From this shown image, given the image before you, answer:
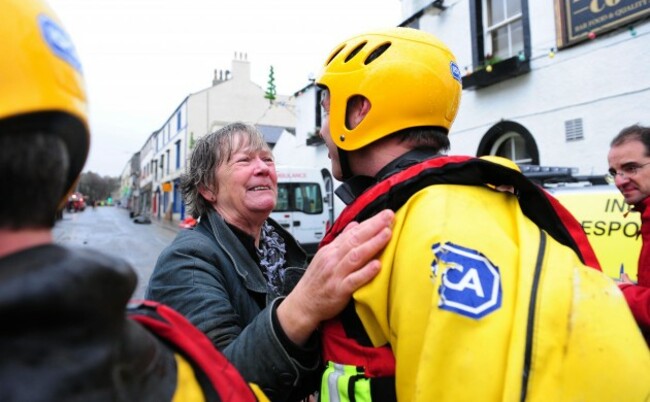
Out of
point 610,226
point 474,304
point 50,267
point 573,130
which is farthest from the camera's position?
point 573,130

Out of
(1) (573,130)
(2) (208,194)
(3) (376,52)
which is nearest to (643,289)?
(3) (376,52)

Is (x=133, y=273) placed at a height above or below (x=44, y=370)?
above

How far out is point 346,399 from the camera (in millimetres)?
1049

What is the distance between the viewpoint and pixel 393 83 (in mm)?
1369

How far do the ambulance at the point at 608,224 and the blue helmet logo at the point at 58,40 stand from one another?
3.88m

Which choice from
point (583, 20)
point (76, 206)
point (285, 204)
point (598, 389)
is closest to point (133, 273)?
point (598, 389)

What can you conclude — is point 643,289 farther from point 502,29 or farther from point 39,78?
point 502,29

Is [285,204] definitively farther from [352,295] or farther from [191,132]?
[191,132]

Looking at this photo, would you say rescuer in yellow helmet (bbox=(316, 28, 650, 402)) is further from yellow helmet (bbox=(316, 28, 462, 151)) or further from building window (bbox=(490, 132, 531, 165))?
building window (bbox=(490, 132, 531, 165))

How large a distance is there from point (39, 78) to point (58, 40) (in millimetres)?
93

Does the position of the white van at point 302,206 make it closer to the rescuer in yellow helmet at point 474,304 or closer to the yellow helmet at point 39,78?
the rescuer in yellow helmet at point 474,304

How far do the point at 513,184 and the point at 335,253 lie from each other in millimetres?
512

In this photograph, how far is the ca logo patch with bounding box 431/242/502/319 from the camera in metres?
0.89

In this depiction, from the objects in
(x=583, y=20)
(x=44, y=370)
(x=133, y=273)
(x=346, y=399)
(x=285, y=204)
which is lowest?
(x=346, y=399)
